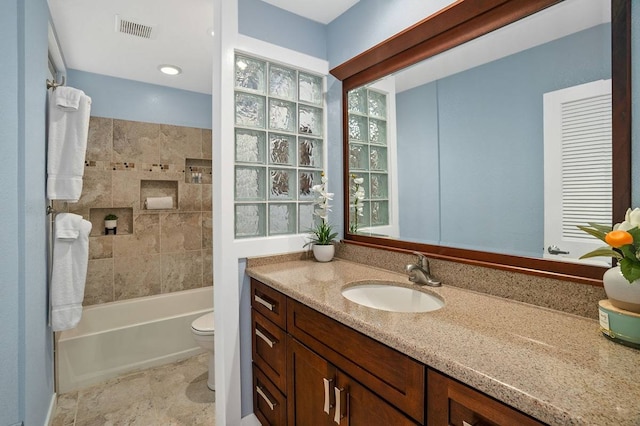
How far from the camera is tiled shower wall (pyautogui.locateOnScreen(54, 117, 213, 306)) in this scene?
2.75m

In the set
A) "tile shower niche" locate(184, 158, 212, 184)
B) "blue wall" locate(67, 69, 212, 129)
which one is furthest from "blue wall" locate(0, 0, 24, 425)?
"tile shower niche" locate(184, 158, 212, 184)

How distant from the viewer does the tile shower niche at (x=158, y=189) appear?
3.01m

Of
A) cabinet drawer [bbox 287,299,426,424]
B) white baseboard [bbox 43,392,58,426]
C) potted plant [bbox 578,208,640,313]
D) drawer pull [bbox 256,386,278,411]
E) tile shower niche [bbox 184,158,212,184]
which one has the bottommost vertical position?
white baseboard [bbox 43,392,58,426]

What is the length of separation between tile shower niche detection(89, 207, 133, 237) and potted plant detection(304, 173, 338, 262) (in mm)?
2086

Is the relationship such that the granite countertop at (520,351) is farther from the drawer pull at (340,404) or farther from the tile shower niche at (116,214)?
the tile shower niche at (116,214)

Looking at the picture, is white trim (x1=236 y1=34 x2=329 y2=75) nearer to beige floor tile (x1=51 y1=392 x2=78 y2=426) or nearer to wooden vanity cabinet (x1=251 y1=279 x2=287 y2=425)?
wooden vanity cabinet (x1=251 y1=279 x2=287 y2=425)

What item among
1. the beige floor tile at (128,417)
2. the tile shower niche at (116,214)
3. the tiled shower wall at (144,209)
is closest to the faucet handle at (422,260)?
the beige floor tile at (128,417)

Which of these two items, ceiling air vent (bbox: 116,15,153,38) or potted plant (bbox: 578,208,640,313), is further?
ceiling air vent (bbox: 116,15,153,38)

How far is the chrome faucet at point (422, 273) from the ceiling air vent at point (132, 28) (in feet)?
7.54

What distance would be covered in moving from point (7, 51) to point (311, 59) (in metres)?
1.47

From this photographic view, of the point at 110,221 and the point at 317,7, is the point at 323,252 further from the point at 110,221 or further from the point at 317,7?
the point at 110,221

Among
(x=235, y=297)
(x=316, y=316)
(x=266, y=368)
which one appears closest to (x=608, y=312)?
(x=316, y=316)

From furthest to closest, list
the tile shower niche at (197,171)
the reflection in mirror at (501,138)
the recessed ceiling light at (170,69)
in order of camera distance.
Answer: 1. the tile shower niche at (197,171)
2. the recessed ceiling light at (170,69)
3. the reflection in mirror at (501,138)

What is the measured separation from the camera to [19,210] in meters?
1.28
